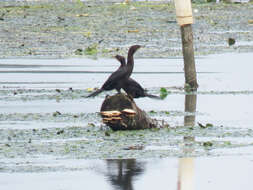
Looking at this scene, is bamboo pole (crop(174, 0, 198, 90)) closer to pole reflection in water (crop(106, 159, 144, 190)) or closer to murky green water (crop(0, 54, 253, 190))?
murky green water (crop(0, 54, 253, 190))

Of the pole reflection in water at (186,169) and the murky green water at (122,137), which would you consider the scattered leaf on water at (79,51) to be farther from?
the pole reflection in water at (186,169)

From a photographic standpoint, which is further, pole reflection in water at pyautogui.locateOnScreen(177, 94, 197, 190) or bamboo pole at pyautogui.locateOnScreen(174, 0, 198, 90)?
bamboo pole at pyautogui.locateOnScreen(174, 0, 198, 90)

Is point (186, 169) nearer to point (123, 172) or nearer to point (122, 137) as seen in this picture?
point (123, 172)

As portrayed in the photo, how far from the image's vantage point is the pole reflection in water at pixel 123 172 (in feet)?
35.5

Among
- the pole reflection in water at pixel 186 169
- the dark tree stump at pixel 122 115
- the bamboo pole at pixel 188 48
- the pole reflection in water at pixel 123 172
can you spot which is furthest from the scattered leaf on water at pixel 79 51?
the pole reflection in water at pixel 123 172

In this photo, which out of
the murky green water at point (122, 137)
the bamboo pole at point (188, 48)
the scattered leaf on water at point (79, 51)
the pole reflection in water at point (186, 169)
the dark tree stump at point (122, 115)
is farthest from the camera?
the scattered leaf on water at point (79, 51)

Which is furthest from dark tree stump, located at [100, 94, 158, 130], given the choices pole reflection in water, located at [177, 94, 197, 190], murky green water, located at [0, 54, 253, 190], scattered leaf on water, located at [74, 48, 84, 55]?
scattered leaf on water, located at [74, 48, 84, 55]

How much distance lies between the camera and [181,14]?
1864cm

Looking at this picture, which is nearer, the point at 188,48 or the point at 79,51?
the point at 188,48

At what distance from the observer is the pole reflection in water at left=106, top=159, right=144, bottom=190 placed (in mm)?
10814

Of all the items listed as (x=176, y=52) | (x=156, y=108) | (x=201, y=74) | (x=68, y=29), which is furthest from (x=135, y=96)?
(x=68, y=29)

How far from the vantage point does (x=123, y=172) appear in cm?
1142

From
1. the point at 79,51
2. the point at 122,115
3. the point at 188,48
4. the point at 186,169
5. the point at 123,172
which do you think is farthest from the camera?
the point at 79,51

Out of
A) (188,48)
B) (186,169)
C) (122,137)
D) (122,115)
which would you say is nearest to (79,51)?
(188,48)
